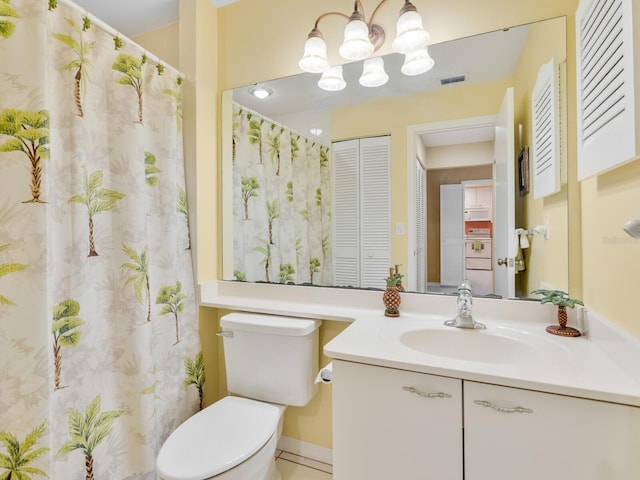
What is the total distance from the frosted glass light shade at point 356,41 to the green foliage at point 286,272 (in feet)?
3.49

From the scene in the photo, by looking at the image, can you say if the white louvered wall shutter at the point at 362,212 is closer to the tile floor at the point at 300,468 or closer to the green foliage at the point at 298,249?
the green foliage at the point at 298,249

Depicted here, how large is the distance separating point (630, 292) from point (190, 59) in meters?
2.05

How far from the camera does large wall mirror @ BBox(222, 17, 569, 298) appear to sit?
4.15ft

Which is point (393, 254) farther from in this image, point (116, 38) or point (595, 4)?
point (116, 38)

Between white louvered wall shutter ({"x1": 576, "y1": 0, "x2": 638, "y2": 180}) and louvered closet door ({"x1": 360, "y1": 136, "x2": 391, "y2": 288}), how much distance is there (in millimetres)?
724

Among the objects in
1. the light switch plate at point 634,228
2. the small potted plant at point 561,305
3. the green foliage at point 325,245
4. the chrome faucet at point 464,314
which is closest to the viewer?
the light switch plate at point 634,228

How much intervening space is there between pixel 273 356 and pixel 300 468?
24.1 inches

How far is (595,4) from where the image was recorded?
932 millimetres

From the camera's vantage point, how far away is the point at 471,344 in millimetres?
1163

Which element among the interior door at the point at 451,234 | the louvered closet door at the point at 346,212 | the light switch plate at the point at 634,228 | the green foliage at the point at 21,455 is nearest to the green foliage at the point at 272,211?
the louvered closet door at the point at 346,212

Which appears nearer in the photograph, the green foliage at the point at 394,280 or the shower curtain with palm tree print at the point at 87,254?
the shower curtain with palm tree print at the point at 87,254

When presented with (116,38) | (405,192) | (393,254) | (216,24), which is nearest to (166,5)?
(216,24)

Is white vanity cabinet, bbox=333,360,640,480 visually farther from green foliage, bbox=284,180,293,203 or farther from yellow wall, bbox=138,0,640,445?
green foliage, bbox=284,180,293,203

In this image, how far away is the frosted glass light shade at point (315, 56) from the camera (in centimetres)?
146
